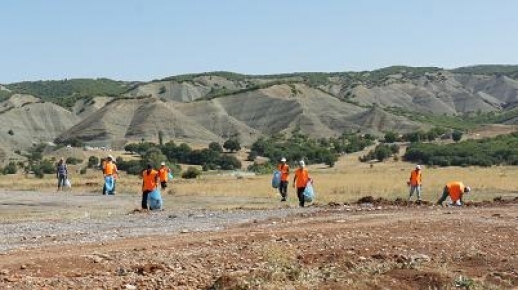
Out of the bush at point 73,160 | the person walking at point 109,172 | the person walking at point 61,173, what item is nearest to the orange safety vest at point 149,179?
the person walking at point 109,172

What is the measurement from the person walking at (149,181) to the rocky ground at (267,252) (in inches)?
116

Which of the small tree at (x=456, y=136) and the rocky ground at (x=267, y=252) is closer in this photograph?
the rocky ground at (x=267, y=252)

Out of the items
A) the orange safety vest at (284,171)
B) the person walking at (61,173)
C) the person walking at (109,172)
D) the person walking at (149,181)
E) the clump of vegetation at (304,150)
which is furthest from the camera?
the clump of vegetation at (304,150)

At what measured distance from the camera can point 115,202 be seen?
2795 centimetres

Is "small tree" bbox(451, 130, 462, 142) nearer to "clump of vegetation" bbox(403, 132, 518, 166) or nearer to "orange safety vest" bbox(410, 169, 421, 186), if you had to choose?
"clump of vegetation" bbox(403, 132, 518, 166)

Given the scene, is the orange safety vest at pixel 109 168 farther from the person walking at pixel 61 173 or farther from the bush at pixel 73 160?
the bush at pixel 73 160

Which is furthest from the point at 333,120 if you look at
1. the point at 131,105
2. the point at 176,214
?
the point at 176,214

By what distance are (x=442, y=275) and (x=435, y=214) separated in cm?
836

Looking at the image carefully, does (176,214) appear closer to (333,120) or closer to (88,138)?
(88,138)

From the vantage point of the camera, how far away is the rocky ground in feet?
34.9

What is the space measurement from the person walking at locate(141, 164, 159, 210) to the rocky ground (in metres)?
2.95

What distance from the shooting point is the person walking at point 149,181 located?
22531 mm

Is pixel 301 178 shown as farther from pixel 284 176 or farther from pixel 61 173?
pixel 61 173

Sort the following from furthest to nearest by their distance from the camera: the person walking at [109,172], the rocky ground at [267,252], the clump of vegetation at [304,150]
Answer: the clump of vegetation at [304,150]
the person walking at [109,172]
the rocky ground at [267,252]
